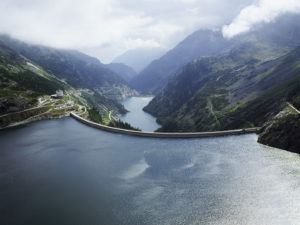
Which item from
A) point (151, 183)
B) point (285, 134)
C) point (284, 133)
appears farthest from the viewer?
point (284, 133)

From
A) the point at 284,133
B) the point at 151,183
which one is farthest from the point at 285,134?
the point at 151,183

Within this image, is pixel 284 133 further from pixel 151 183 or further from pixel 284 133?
pixel 151 183

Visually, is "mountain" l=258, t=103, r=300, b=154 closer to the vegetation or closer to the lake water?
the vegetation

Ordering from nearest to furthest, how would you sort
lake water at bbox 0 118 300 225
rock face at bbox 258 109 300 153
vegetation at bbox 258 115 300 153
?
lake water at bbox 0 118 300 225, vegetation at bbox 258 115 300 153, rock face at bbox 258 109 300 153

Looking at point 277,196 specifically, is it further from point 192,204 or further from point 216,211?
point 192,204

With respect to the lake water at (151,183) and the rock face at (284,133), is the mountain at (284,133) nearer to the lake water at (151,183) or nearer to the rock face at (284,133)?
the rock face at (284,133)

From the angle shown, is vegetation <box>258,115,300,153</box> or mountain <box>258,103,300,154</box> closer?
vegetation <box>258,115,300,153</box>

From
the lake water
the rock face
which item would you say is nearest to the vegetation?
the rock face
